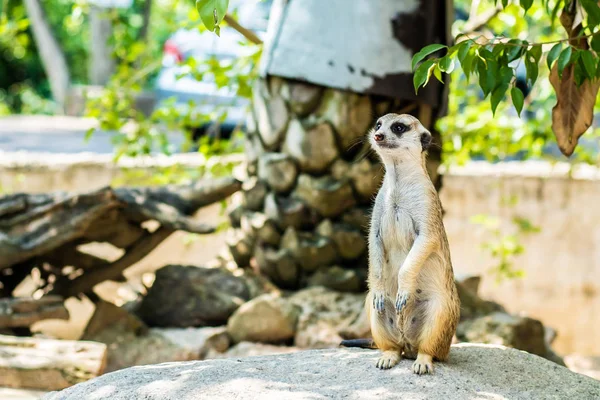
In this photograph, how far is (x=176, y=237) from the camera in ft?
21.6

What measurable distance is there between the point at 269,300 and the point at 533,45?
199 centimetres

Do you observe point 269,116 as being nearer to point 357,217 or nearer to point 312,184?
point 312,184

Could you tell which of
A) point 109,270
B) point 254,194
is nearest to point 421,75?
point 254,194

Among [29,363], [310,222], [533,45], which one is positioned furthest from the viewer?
[310,222]

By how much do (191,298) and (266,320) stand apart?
0.58m

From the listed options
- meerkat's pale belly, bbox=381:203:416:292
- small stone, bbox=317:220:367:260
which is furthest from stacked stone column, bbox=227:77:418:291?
meerkat's pale belly, bbox=381:203:416:292

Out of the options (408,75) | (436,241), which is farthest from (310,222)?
(436,241)

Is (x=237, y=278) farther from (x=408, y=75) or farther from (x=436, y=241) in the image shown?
(x=436, y=241)

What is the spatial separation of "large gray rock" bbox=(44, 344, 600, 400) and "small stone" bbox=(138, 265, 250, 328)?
138 cm

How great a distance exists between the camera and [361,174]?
4.48m

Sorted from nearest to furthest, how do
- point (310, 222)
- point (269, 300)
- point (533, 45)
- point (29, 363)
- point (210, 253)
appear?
point (533, 45), point (29, 363), point (269, 300), point (310, 222), point (210, 253)

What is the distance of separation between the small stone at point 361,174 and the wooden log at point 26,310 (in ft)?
5.40

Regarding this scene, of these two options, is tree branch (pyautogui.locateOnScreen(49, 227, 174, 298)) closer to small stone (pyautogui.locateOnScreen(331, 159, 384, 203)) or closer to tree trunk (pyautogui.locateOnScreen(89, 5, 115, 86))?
small stone (pyautogui.locateOnScreen(331, 159, 384, 203))

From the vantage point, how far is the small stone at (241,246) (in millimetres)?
4830
